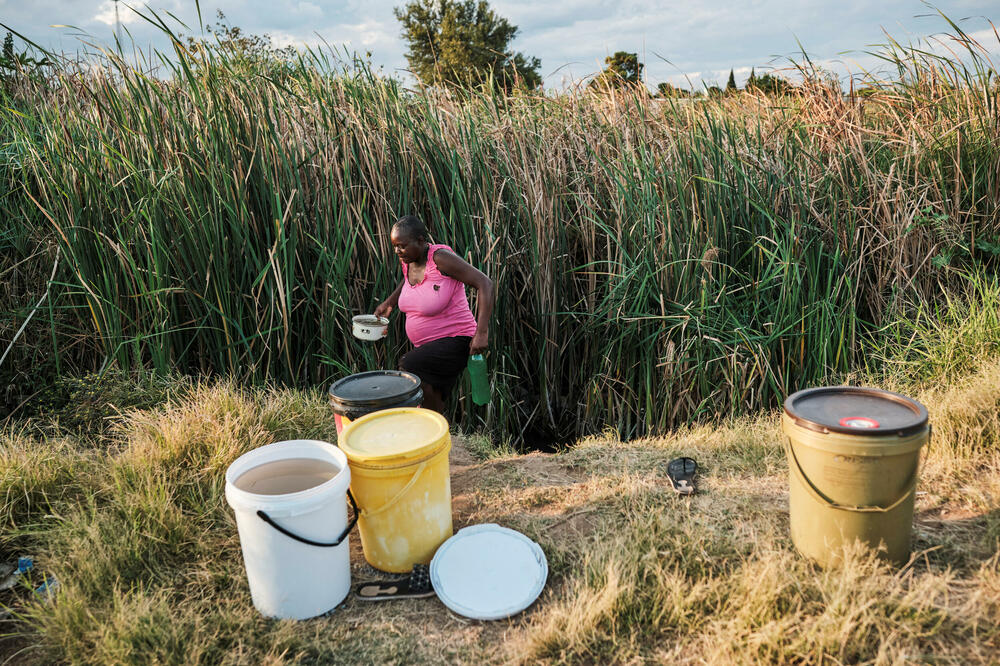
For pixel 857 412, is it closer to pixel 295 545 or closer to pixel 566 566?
pixel 566 566

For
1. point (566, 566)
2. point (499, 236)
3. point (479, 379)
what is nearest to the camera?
point (566, 566)

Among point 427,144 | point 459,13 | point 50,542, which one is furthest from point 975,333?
point 459,13

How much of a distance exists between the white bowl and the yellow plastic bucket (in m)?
0.87

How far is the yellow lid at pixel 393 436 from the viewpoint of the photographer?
2305 millimetres

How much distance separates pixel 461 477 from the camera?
3148mm

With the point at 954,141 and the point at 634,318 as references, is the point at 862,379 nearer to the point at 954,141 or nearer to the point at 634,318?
the point at 634,318

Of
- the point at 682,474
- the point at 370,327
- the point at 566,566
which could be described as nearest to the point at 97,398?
the point at 370,327

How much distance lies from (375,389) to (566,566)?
113 cm

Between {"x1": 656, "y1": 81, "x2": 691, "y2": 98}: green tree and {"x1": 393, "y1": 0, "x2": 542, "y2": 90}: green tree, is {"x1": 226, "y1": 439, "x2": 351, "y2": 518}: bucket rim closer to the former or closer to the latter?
{"x1": 656, "y1": 81, "x2": 691, "y2": 98}: green tree

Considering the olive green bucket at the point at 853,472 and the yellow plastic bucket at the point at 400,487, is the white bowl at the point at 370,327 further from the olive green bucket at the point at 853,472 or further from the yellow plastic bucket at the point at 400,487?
the olive green bucket at the point at 853,472

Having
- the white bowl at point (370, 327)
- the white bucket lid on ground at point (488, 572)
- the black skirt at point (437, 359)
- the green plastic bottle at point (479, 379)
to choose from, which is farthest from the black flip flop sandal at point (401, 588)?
the white bowl at point (370, 327)

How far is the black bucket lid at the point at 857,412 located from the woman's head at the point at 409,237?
1919mm

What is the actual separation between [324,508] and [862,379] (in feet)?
10.5

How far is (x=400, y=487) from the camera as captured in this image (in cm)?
236
